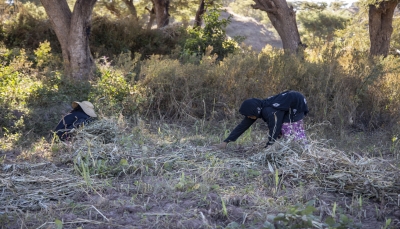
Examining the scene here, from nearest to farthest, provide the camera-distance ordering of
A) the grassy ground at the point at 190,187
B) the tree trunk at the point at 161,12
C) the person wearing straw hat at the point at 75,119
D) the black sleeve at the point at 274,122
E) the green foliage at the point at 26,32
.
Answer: the grassy ground at the point at 190,187 → the black sleeve at the point at 274,122 → the person wearing straw hat at the point at 75,119 → the green foliage at the point at 26,32 → the tree trunk at the point at 161,12

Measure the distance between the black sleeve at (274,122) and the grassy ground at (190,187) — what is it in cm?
28

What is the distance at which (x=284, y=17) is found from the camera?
36.1 feet

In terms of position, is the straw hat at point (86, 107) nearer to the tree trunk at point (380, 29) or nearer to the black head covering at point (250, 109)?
the black head covering at point (250, 109)

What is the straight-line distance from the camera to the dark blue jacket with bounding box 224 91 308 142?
17.6 feet

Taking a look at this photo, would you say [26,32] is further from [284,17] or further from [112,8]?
[112,8]

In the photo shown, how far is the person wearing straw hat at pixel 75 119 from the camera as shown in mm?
5903

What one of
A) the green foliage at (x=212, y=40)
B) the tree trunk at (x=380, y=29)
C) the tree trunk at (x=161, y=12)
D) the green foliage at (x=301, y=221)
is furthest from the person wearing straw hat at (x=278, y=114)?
the tree trunk at (x=161, y=12)

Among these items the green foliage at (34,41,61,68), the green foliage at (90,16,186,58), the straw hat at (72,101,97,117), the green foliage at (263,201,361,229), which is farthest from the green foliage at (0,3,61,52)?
the green foliage at (263,201,361,229)

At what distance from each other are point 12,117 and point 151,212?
4276 mm

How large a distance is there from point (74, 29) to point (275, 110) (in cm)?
583

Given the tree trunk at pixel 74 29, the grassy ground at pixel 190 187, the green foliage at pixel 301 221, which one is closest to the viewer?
the green foliage at pixel 301 221

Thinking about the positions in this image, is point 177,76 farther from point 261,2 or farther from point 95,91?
point 261,2

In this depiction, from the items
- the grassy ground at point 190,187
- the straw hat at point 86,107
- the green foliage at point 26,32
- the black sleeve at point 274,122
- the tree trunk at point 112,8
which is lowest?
the grassy ground at point 190,187

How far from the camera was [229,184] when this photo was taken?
14.1ft
